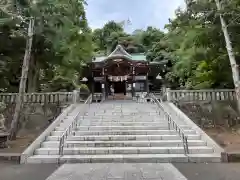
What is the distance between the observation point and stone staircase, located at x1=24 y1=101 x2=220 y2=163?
650 centimetres

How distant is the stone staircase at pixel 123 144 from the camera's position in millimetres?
6500

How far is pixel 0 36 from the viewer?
9.98 meters

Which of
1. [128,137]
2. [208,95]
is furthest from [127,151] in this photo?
[208,95]

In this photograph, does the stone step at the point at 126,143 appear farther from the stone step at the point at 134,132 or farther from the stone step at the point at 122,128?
the stone step at the point at 122,128

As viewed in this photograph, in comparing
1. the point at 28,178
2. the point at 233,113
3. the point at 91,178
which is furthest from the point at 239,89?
the point at 28,178

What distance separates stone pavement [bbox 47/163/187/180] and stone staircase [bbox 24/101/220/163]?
44cm

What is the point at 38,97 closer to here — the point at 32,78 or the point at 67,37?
the point at 32,78

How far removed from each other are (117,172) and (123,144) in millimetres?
2167

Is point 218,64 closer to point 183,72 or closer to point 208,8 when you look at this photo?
point 208,8

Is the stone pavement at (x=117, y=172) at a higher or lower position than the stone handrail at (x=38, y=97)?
lower

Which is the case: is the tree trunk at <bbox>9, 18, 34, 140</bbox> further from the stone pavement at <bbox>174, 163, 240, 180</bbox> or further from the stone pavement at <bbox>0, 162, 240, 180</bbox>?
the stone pavement at <bbox>174, 163, 240, 180</bbox>

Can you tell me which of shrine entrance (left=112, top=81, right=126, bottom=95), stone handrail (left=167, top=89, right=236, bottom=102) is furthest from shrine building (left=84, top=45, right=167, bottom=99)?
stone handrail (left=167, top=89, right=236, bottom=102)

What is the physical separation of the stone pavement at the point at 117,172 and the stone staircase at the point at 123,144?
0.44 meters

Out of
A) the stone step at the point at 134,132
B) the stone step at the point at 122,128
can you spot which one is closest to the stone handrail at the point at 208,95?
the stone step at the point at 122,128
